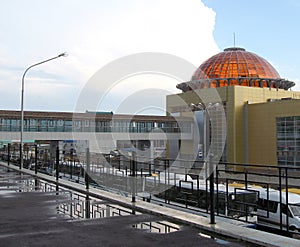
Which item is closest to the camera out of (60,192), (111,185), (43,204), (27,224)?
(27,224)

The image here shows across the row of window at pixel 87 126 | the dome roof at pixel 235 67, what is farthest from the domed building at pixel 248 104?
the row of window at pixel 87 126

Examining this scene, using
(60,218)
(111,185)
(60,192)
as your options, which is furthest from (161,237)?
(111,185)

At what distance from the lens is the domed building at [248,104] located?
45678 mm

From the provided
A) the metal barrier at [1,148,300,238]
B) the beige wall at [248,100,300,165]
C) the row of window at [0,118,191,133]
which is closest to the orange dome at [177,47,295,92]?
the beige wall at [248,100,300,165]

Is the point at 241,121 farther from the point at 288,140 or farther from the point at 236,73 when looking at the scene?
the point at 236,73

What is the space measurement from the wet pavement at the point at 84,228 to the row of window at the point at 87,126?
3235 cm

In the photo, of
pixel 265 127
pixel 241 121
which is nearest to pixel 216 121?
pixel 241 121

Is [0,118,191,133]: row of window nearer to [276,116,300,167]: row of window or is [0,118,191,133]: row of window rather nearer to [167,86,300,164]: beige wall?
[167,86,300,164]: beige wall

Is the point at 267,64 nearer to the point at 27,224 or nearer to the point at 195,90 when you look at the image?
the point at 195,90

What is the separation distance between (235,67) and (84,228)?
54.3m

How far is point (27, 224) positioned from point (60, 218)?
743 millimetres

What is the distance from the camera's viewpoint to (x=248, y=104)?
50938mm

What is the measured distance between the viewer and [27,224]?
7.38 m

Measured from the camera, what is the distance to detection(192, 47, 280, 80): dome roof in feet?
189
